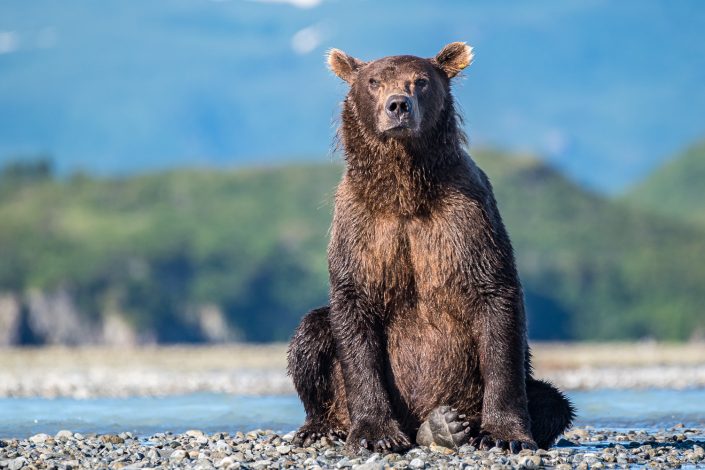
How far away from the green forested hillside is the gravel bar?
45.7 m

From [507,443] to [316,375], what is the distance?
5.34 feet

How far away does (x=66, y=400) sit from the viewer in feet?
66.1

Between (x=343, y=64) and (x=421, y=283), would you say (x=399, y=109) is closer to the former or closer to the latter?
(x=343, y=64)

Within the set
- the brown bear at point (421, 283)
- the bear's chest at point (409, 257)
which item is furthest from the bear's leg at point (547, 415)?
the bear's chest at point (409, 257)

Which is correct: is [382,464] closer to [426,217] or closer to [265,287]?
[426,217]

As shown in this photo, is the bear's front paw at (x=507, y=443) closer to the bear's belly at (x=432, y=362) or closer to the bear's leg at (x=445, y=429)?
the bear's leg at (x=445, y=429)

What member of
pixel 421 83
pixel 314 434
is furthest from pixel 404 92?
pixel 314 434

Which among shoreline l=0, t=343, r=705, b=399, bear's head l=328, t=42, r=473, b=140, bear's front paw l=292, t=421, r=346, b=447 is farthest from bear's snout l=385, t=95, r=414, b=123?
shoreline l=0, t=343, r=705, b=399

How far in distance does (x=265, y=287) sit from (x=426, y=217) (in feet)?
178

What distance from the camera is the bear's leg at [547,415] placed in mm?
11523

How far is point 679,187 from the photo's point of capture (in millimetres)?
90750

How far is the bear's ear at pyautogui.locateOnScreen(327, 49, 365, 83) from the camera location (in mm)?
11820

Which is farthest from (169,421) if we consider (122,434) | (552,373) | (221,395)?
(552,373)

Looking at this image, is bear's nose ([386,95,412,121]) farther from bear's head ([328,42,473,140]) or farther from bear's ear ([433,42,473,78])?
bear's ear ([433,42,473,78])
